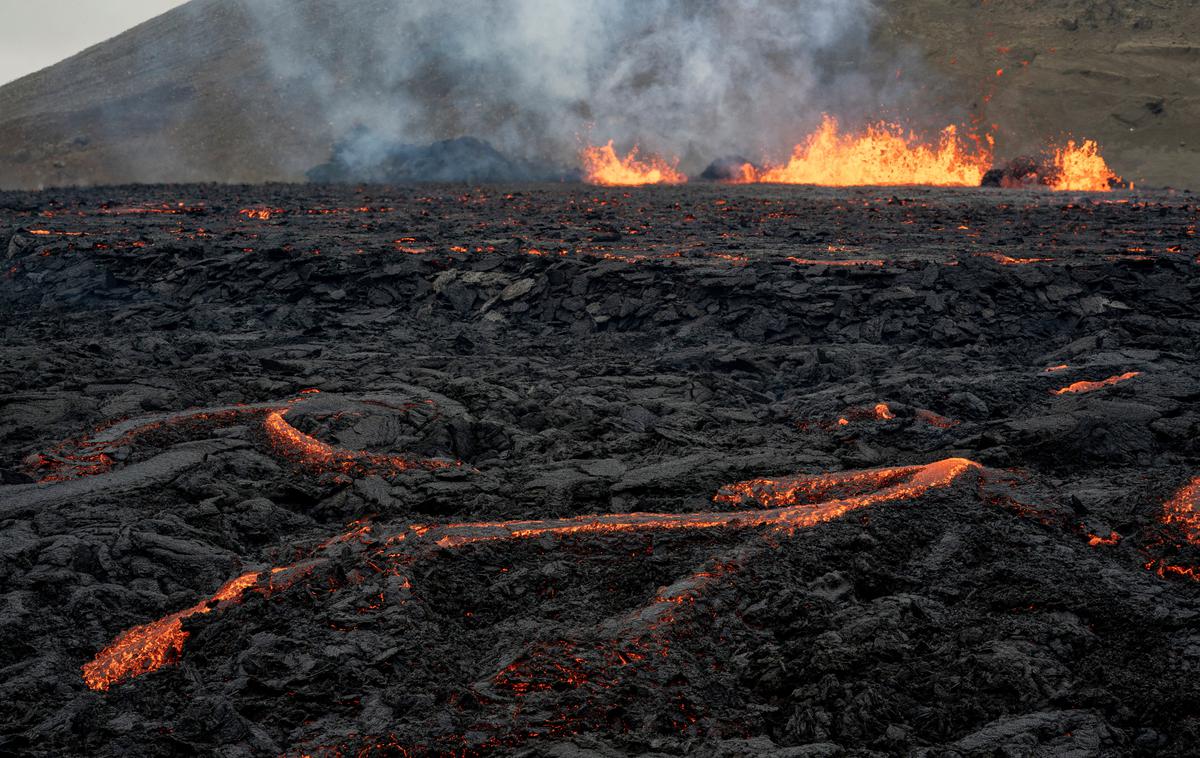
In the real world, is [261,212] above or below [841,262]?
above

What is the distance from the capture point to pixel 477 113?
40.8 meters

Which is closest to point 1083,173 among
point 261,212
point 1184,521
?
point 261,212

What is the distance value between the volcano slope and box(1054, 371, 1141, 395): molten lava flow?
0.25 feet

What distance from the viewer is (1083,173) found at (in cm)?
2850

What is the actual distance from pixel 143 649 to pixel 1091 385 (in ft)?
23.3

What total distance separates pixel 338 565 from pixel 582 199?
1856cm

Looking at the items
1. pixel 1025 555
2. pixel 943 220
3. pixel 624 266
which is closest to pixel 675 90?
pixel 943 220

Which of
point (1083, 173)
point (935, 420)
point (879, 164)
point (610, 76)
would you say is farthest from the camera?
point (610, 76)

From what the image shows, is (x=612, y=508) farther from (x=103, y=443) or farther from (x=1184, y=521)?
(x=103, y=443)

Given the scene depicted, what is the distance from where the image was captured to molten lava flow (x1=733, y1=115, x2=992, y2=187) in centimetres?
2878

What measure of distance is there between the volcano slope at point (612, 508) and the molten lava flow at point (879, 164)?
55.0ft

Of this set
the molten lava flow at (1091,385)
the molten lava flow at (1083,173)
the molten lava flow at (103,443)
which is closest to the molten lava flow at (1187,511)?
the molten lava flow at (1091,385)

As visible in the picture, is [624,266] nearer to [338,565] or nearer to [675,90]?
[338,565]

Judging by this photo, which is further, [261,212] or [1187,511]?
[261,212]
